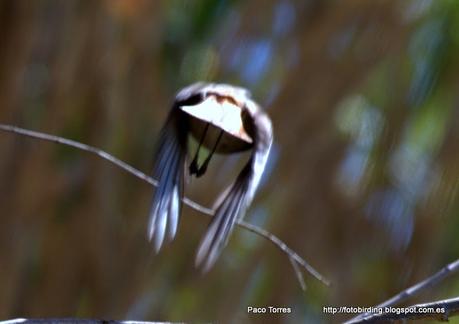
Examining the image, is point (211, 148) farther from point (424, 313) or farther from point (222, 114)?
point (424, 313)

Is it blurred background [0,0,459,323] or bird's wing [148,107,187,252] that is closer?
bird's wing [148,107,187,252]

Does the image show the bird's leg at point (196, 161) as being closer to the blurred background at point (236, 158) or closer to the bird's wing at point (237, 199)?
the bird's wing at point (237, 199)

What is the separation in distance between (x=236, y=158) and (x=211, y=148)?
3.23 feet

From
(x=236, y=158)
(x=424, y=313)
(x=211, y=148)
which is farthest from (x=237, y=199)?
(x=236, y=158)

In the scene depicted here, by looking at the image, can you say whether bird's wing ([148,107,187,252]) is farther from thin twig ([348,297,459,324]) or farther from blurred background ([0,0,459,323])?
blurred background ([0,0,459,323])

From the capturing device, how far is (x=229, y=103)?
3.05 ft

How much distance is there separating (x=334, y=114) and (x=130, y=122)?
37 centimetres

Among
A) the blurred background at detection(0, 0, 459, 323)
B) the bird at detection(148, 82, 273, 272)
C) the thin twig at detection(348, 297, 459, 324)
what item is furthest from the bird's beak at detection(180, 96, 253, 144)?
the blurred background at detection(0, 0, 459, 323)

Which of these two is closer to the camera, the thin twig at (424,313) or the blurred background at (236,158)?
the thin twig at (424,313)

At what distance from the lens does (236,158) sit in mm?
1919

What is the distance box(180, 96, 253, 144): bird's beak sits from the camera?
89 cm

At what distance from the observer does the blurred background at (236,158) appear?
6.30ft

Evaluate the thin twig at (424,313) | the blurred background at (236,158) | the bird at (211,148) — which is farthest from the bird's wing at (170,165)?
the blurred background at (236,158)

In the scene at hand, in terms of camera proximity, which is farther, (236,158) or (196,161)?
(236,158)
